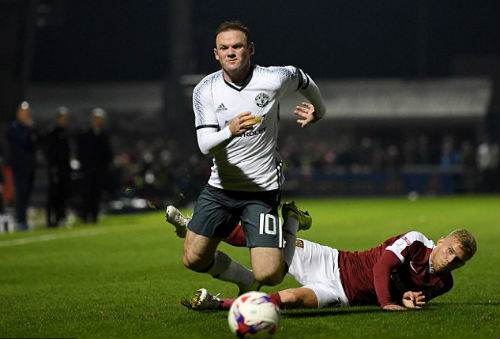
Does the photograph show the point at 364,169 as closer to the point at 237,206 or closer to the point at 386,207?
the point at 386,207

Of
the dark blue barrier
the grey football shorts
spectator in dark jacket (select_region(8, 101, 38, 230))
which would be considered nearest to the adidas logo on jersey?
the grey football shorts

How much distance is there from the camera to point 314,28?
48875 millimetres

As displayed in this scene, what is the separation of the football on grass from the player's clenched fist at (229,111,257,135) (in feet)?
3.84

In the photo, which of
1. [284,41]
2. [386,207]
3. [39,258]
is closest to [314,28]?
[284,41]

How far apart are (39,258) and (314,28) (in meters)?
36.9

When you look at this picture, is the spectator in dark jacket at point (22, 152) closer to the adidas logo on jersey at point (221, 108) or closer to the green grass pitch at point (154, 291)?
the green grass pitch at point (154, 291)

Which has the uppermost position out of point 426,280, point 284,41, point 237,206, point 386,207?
point 284,41

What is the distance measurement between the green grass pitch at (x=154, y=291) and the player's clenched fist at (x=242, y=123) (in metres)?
1.43

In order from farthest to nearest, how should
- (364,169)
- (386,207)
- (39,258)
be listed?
(364,169)
(386,207)
(39,258)

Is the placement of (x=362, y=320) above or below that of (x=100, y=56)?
below

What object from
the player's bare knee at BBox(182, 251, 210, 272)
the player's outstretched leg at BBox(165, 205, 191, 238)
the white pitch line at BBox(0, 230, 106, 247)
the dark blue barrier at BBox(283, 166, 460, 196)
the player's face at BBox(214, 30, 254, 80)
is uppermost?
the player's face at BBox(214, 30, 254, 80)

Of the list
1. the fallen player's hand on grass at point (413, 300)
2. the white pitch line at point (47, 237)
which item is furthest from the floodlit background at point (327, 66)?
the fallen player's hand on grass at point (413, 300)

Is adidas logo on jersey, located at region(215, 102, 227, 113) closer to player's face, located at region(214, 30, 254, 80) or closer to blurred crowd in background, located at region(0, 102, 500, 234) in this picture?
player's face, located at region(214, 30, 254, 80)

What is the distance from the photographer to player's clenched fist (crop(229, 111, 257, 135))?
6797 millimetres
